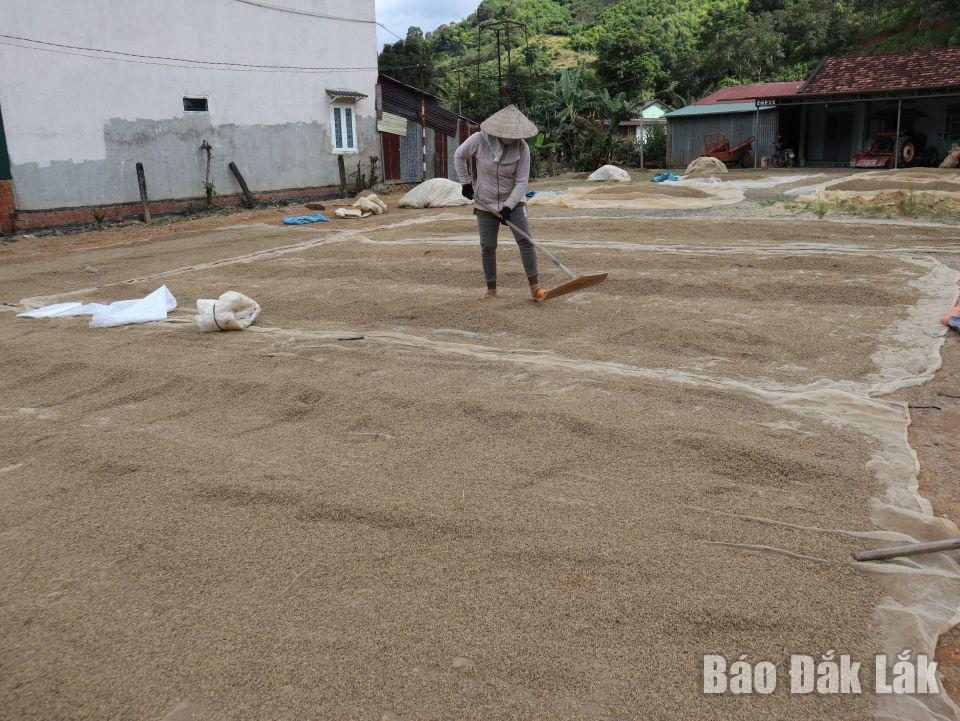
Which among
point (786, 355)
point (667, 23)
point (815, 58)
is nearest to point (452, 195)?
point (786, 355)

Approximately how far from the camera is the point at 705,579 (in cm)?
211

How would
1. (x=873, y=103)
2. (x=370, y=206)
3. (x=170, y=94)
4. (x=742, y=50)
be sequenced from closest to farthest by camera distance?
(x=370, y=206)
(x=170, y=94)
(x=873, y=103)
(x=742, y=50)

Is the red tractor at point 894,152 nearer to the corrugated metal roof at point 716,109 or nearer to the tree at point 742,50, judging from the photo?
the corrugated metal roof at point 716,109

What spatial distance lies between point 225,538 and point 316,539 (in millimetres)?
301

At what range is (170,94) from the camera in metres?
13.8

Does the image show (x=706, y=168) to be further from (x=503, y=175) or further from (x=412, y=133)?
(x=503, y=175)

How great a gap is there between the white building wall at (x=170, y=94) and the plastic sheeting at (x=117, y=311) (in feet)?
22.3

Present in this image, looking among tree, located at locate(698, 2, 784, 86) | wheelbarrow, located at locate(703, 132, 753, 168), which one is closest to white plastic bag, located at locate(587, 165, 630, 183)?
wheelbarrow, located at locate(703, 132, 753, 168)

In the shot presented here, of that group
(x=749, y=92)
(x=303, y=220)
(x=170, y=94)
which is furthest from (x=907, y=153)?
(x=170, y=94)

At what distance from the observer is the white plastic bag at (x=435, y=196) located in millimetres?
14008

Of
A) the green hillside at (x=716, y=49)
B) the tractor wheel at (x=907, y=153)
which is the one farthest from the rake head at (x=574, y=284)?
the green hillside at (x=716, y=49)

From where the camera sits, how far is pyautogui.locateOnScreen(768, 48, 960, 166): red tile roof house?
63.0ft

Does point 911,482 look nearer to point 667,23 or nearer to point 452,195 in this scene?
point 452,195

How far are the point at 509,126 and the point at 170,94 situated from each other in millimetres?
10699
